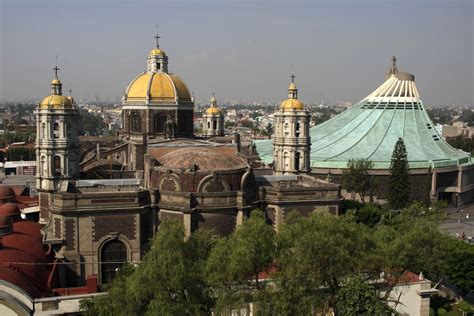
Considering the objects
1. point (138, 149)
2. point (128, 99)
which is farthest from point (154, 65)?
point (138, 149)

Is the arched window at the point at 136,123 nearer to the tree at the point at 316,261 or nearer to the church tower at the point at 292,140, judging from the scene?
the church tower at the point at 292,140

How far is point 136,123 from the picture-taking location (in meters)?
45.2

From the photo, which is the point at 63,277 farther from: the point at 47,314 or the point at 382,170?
the point at 382,170

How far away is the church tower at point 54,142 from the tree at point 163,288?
18.9m

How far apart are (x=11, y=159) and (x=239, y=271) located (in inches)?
3225

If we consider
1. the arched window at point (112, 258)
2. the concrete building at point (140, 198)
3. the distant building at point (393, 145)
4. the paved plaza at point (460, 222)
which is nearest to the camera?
the concrete building at point (140, 198)

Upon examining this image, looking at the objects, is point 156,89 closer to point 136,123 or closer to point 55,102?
point 136,123

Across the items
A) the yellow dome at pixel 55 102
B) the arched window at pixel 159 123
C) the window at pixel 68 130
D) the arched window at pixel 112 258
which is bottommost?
the arched window at pixel 112 258

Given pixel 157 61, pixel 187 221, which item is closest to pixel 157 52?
pixel 157 61

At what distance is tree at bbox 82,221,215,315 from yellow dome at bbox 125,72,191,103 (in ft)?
87.1

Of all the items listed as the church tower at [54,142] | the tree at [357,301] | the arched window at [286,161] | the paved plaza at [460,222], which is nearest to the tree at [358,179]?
the paved plaza at [460,222]

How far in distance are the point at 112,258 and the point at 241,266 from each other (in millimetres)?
13875

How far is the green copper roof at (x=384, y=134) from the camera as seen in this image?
59.9 m

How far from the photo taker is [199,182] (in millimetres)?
29969
